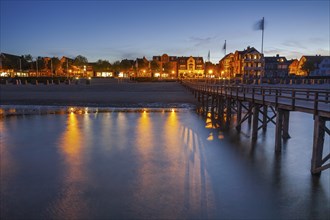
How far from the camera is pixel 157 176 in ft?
Answer: 38.4

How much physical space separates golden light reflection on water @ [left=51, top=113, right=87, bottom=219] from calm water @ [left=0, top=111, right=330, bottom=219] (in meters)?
0.03

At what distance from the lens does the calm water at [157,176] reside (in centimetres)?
862

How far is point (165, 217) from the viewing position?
8.20 m

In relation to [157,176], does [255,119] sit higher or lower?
higher

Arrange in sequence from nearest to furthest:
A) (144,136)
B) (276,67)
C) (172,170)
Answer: (172,170)
(144,136)
(276,67)

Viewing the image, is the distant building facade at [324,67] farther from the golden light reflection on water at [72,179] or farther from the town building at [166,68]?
the golden light reflection on water at [72,179]

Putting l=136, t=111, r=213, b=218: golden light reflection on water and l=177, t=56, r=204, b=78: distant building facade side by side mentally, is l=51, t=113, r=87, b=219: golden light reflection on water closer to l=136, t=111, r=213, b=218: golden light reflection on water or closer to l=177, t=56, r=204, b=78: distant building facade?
l=136, t=111, r=213, b=218: golden light reflection on water

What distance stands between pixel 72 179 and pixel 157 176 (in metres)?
3.40

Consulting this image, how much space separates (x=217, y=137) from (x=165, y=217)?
12226mm

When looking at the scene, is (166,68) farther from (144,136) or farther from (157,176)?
(157,176)

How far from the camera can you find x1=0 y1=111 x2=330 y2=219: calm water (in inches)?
340

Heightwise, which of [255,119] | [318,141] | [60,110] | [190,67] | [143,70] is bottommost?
[60,110]

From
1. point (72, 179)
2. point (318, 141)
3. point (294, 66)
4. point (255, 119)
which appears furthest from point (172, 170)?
point (294, 66)

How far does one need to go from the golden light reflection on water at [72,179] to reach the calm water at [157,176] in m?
0.03
